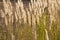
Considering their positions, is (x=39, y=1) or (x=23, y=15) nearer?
(x=23, y=15)

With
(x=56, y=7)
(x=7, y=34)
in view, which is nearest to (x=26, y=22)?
(x=7, y=34)

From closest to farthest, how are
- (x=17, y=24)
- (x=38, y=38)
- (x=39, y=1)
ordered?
(x=38, y=38), (x=17, y=24), (x=39, y=1)

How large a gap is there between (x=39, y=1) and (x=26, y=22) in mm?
282

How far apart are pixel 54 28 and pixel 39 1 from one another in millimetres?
308

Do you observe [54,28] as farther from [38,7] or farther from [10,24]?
[10,24]

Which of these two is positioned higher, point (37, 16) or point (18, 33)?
point (37, 16)

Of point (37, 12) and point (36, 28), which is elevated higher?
point (37, 12)

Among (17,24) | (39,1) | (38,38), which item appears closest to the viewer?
(38,38)

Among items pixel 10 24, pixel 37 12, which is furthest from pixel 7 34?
pixel 37 12

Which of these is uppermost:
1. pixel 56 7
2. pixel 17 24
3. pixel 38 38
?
pixel 56 7

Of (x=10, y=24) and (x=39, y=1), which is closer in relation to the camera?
(x=10, y=24)

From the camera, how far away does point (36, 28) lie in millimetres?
1777

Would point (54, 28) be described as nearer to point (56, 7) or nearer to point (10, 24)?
point (56, 7)

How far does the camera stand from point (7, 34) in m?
1.75
